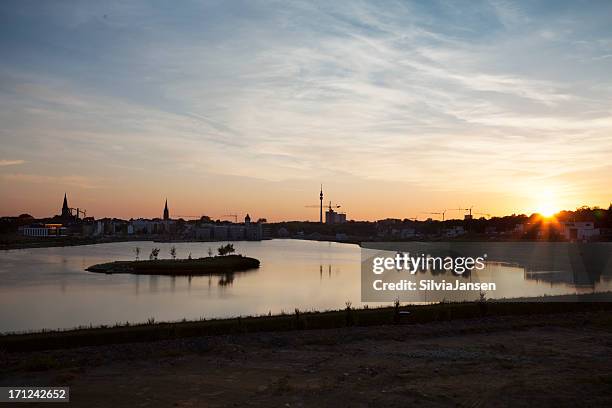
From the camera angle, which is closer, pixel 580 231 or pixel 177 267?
pixel 177 267

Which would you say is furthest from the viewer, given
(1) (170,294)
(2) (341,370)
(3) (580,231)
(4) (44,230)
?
(4) (44,230)

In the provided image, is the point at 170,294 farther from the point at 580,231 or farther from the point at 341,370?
the point at 580,231

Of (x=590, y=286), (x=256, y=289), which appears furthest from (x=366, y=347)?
(x=590, y=286)

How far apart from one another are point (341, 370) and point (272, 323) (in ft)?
16.3

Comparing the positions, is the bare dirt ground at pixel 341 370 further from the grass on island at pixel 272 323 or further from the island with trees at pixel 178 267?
the island with trees at pixel 178 267

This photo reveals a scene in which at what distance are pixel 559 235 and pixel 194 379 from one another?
87.8 metres

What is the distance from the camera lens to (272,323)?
1461 centimetres

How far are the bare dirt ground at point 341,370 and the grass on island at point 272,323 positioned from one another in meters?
1.12

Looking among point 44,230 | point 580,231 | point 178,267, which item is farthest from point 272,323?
point 44,230

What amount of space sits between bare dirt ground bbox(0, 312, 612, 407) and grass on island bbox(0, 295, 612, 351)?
1.12 metres

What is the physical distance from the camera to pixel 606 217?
3285 inches

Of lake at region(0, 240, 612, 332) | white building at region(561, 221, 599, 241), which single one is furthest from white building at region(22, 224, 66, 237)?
white building at region(561, 221, 599, 241)

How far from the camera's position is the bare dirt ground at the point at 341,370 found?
823 centimetres

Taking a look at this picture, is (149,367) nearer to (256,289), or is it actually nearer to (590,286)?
(256,289)
